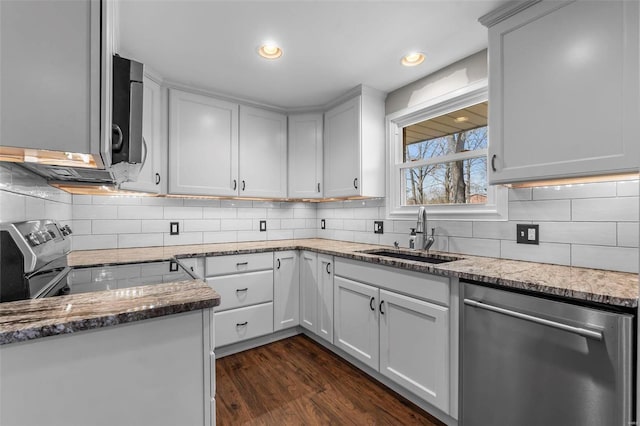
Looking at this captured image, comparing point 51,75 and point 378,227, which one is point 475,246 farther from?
point 51,75

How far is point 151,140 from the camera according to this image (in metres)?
2.32

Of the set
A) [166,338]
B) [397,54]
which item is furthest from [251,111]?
[166,338]

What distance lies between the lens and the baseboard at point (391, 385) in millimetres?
1630

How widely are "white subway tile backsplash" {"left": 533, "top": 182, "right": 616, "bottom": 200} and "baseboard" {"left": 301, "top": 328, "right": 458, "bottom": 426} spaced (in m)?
1.33

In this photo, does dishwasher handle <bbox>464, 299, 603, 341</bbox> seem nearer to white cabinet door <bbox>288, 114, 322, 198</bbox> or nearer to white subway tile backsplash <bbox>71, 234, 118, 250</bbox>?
white cabinet door <bbox>288, 114, 322, 198</bbox>

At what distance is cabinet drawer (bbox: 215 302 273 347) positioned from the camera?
7.66 feet

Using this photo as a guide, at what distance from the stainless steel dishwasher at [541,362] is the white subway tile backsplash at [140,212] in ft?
8.15

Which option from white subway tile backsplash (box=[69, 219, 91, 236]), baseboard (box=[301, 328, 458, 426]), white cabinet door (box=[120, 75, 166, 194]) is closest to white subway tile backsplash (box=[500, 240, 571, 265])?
baseboard (box=[301, 328, 458, 426])

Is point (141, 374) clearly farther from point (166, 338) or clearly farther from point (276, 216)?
point (276, 216)

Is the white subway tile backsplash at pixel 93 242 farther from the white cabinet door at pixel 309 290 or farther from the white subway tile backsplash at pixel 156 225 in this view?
the white cabinet door at pixel 309 290

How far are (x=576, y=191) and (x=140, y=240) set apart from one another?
10.1 ft

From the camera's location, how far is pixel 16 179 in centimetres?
117

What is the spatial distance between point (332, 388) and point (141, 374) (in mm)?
1425

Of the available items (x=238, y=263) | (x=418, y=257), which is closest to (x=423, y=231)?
(x=418, y=257)
